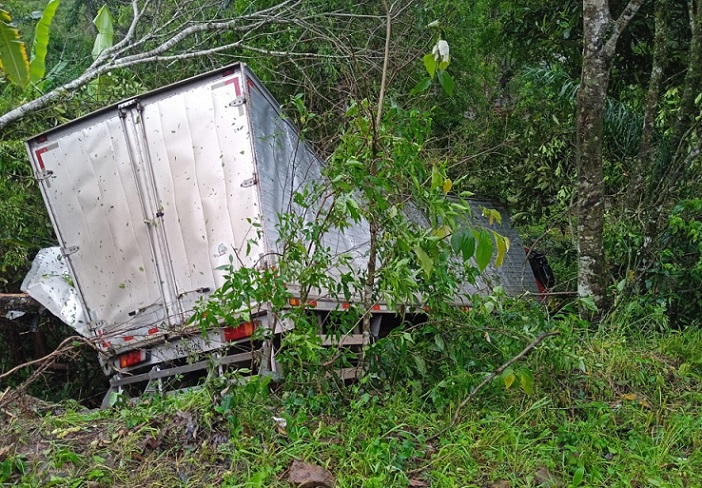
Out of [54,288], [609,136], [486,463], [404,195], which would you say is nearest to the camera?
[486,463]

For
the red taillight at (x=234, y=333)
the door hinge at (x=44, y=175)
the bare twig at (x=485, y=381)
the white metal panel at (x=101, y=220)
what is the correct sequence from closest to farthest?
the bare twig at (x=485, y=381)
the red taillight at (x=234, y=333)
the white metal panel at (x=101, y=220)
the door hinge at (x=44, y=175)

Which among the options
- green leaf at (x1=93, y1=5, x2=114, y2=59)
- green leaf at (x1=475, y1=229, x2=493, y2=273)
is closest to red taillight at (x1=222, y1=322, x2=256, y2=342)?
green leaf at (x1=475, y1=229, x2=493, y2=273)

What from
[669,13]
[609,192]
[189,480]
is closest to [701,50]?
[669,13]

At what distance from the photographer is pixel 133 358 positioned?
5.48 m

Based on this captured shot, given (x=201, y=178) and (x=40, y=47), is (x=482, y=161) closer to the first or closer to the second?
(x=201, y=178)

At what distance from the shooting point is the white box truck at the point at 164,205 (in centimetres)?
507

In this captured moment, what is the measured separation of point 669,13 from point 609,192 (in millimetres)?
1982

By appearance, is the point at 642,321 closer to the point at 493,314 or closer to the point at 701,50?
the point at 493,314

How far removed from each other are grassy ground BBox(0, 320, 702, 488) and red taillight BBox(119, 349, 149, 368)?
56.5 inches

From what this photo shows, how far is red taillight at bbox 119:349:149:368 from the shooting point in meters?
5.42

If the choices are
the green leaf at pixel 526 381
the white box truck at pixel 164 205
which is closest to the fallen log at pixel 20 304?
the white box truck at pixel 164 205

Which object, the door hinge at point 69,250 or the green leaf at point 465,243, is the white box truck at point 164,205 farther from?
the green leaf at point 465,243

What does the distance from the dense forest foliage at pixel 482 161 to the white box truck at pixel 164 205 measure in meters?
0.70

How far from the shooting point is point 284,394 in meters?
3.71
